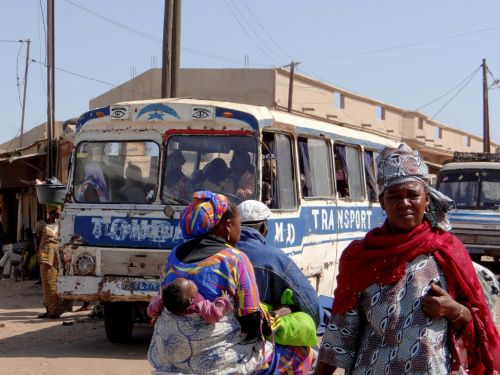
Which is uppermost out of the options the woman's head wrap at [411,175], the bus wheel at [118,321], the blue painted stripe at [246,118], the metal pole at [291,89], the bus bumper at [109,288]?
the metal pole at [291,89]

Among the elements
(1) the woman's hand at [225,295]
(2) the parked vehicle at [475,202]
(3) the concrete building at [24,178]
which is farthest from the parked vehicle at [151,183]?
(2) the parked vehicle at [475,202]

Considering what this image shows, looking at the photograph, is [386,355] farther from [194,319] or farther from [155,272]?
[155,272]

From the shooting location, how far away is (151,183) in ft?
26.8

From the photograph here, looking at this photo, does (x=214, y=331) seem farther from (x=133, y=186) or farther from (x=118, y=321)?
(x=118, y=321)

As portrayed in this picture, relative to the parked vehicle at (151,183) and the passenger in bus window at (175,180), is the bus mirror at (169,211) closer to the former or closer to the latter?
the parked vehicle at (151,183)

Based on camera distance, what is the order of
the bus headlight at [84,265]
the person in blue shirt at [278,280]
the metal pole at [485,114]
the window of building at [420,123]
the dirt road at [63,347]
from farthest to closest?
the window of building at [420,123], the metal pole at [485,114], the bus headlight at [84,265], the dirt road at [63,347], the person in blue shirt at [278,280]

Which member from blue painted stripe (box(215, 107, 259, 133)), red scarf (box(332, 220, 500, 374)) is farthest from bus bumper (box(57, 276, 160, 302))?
red scarf (box(332, 220, 500, 374))

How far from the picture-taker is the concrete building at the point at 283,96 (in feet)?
98.2

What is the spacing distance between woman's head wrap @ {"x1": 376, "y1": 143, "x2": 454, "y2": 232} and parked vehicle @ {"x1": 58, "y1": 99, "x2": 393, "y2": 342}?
4.83 metres

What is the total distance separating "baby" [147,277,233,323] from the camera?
3297 mm

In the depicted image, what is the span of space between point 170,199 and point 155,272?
2.65 ft

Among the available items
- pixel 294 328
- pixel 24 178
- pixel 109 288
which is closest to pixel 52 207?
pixel 109 288

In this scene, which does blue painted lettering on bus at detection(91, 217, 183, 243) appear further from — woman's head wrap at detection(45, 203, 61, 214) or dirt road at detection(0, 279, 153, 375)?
woman's head wrap at detection(45, 203, 61, 214)

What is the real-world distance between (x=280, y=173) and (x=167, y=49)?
888 centimetres
